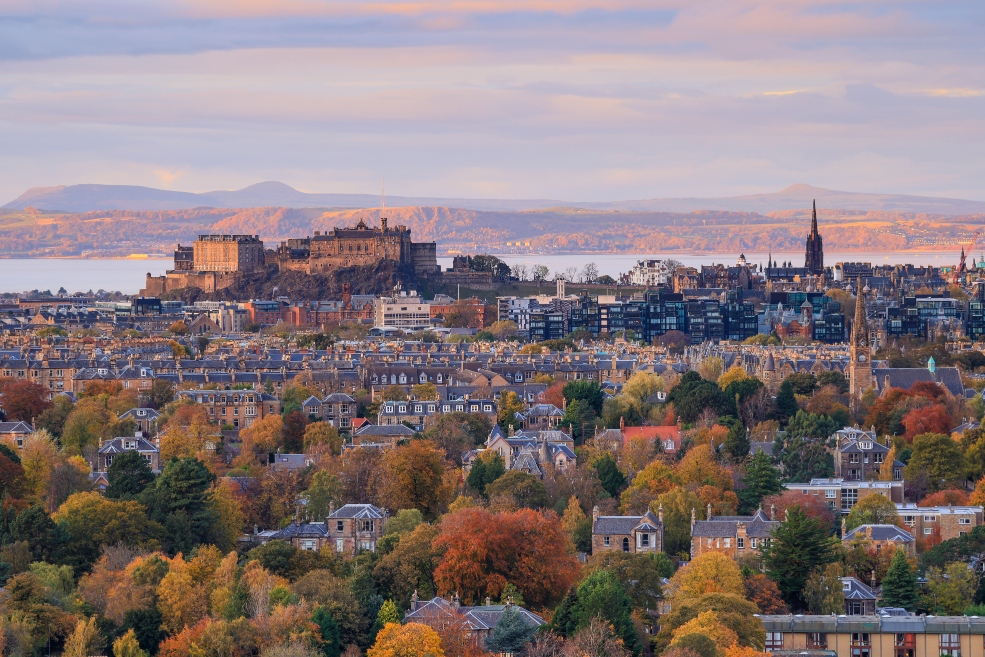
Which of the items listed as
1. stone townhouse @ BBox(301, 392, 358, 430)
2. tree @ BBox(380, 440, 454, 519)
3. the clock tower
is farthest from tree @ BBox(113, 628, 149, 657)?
the clock tower

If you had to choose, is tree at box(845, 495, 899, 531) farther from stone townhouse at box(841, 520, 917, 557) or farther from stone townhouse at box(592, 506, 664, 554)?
stone townhouse at box(592, 506, 664, 554)

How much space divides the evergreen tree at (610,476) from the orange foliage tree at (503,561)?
1318cm

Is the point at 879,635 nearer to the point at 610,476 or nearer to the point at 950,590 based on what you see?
the point at 950,590

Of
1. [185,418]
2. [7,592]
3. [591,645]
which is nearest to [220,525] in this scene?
[7,592]

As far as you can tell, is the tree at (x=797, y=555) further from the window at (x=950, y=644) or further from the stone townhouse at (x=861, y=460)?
the stone townhouse at (x=861, y=460)

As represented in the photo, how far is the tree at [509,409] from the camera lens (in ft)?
251

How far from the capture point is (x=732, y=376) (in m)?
88.1

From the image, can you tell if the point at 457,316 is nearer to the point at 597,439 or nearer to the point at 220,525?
the point at 597,439

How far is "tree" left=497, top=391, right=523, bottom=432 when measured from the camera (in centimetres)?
7662

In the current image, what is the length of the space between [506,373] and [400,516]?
137ft

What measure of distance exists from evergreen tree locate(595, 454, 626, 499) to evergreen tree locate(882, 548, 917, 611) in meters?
14.9

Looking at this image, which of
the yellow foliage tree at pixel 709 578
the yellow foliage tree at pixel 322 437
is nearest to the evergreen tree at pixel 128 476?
the yellow foliage tree at pixel 322 437

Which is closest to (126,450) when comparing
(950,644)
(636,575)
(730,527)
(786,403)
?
(730,527)

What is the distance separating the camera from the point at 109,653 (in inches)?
1634
